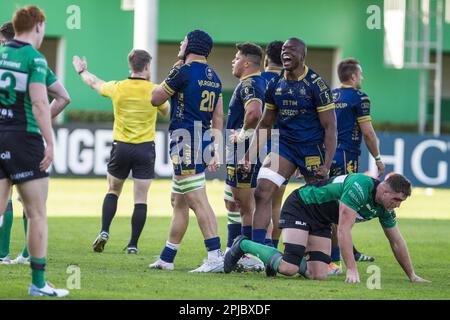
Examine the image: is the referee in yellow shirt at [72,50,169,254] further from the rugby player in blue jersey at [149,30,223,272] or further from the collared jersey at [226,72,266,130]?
the rugby player in blue jersey at [149,30,223,272]

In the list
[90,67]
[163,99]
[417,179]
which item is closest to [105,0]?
[90,67]

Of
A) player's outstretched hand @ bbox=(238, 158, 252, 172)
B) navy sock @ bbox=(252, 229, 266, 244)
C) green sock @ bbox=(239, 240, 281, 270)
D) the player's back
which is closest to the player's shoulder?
player's outstretched hand @ bbox=(238, 158, 252, 172)

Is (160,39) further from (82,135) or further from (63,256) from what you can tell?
(63,256)

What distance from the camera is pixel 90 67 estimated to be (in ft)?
116

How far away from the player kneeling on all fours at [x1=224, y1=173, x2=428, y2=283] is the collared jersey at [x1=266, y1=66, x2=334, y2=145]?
606 mm

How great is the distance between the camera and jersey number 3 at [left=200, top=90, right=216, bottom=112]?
424 inches

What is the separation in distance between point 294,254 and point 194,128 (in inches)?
66.6

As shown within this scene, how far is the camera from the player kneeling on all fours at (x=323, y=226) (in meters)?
9.88

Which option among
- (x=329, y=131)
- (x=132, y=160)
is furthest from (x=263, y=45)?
(x=329, y=131)

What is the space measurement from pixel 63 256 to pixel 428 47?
25794 millimetres

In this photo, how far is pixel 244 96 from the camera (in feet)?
37.3

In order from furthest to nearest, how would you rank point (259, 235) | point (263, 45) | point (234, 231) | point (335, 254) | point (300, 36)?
1. point (300, 36)
2. point (263, 45)
3. point (234, 231)
4. point (335, 254)
5. point (259, 235)

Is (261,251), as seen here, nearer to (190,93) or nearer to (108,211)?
(190,93)

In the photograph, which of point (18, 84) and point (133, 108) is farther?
point (133, 108)
